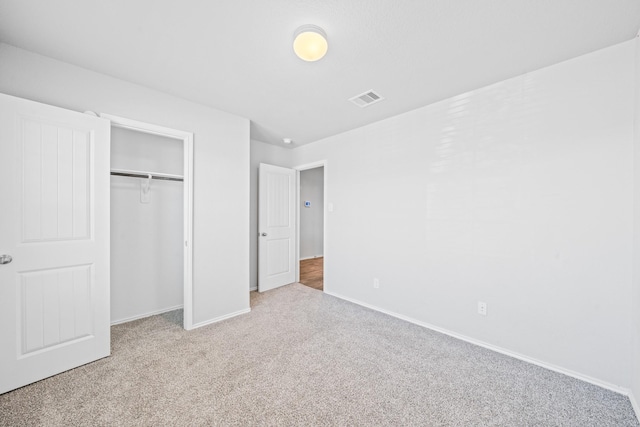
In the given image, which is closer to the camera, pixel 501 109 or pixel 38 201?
pixel 38 201

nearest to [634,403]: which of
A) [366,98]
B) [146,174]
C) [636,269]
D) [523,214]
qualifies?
[636,269]

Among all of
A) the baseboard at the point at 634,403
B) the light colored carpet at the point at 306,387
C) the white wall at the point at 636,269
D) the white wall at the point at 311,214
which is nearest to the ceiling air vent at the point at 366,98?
the white wall at the point at 636,269

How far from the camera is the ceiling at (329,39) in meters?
1.51

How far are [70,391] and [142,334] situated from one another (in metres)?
0.83

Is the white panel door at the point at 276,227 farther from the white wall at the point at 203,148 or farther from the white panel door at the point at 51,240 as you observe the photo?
the white panel door at the point at 51,240

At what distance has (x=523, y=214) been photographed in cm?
217

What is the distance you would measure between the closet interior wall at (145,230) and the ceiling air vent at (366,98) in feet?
7.67

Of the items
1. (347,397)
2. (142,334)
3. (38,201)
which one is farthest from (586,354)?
(38,201)

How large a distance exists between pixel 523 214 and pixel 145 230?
13.3ft

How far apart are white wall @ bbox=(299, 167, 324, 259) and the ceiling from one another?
12.9 ft

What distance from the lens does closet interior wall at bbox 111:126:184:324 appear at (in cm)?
285

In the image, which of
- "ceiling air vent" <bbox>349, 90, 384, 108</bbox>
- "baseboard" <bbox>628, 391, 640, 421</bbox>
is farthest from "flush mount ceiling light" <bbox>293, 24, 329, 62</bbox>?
"baseboard" <bbox>628, 391, 640, 421</bbox>

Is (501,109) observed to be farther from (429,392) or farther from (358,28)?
(429,392)

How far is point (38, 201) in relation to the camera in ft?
6.13
